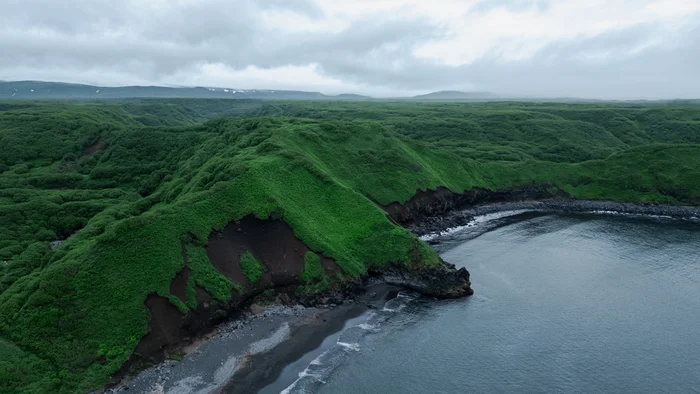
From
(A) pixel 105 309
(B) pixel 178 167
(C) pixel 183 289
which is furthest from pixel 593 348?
(B) pixel 178 167

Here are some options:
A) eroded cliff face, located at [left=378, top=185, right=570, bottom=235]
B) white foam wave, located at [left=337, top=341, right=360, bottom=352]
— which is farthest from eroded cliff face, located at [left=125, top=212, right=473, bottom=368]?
eroded cliff face, located at [left=378, top=185, right=570, bottom=235]

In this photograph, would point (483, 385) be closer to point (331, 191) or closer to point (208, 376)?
point (208, 376)

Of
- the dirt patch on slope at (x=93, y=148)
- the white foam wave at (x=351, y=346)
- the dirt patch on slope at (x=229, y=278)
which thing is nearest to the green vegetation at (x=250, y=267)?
the dirt patch on slope at (x=229, y=278)

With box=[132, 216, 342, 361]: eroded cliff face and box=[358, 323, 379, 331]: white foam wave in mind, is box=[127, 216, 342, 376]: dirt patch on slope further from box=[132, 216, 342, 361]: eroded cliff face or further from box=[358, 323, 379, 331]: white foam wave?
box=[358, 323, 379, 331]: white foam wave

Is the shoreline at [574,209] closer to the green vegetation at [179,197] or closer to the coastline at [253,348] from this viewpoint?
the green vegetation at [179,197]

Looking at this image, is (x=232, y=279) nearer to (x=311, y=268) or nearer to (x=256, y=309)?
(x=256, y=309)

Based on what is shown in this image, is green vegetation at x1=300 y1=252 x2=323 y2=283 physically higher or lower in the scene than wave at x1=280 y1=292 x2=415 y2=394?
higher

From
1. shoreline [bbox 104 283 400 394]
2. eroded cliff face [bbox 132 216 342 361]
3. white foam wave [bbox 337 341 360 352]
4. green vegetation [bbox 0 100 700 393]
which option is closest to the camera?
shoreline [bbox 104 283 400 394]
